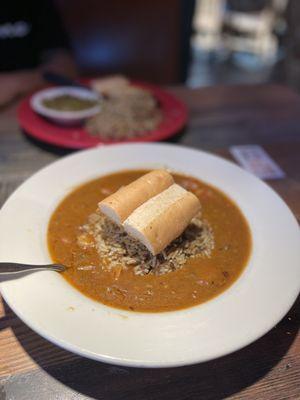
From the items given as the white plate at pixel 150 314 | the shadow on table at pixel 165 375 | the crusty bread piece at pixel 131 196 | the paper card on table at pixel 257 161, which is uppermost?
the crusty bread piece at pixel 131 196

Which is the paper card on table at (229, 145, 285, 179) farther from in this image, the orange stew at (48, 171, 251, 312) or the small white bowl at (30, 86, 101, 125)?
the small white bowl at (30, 86, 101, 125)

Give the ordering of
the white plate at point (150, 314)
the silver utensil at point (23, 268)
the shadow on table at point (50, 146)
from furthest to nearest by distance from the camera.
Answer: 1. the shadow on table at point (50, 146)
2. the silver utensil at point (23, 268)
3. the white plate at point (150, 314)

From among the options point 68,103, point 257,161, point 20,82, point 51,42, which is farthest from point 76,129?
point 51,42

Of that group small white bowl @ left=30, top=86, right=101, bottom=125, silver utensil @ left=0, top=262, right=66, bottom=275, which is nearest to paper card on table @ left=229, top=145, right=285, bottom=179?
small white bowl @ left=30, top=86, right=101, bottom=125

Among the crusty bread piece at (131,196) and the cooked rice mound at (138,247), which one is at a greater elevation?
the crusty bread piece at (131,196)

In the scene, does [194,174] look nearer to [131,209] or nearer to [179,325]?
[131,209]

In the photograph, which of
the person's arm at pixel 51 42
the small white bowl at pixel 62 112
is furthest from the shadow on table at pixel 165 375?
the person's arm at pixel 51 42

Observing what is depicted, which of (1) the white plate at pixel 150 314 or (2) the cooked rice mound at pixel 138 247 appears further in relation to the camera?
(2) the cooked rice mound at pixel 138 247

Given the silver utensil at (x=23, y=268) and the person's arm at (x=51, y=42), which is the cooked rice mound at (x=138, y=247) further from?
the person's arm at (x=51, y=42)

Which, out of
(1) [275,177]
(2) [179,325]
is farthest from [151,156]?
(2) [179,325]
